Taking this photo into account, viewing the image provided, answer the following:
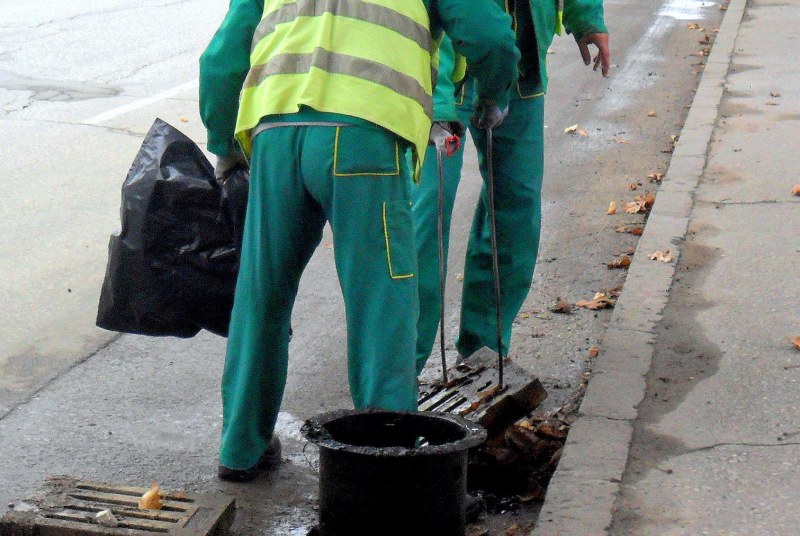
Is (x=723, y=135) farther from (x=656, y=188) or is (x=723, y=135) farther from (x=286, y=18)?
(x=286, y=18)

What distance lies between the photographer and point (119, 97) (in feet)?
32.6

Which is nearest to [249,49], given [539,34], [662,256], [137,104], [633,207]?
[539,34]

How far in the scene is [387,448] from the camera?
297 centimetres

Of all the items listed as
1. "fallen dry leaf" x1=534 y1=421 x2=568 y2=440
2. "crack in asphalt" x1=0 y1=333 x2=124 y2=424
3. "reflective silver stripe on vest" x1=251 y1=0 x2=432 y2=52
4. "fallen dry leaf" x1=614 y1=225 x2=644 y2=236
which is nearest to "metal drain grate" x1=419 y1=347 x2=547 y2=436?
"fallen dry leaf" x1=534 y1=421 x2=568 y2=440

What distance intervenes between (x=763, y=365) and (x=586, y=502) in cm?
144

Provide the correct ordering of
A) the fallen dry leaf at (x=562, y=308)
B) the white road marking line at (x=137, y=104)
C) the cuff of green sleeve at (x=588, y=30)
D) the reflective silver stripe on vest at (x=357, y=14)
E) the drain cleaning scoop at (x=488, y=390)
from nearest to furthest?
the reflective silver stripe on vest at (x=357, y=14) → the drain cleaning scoop at (x=488, y=390) → the cuff of green sleeve at (x=588, y=30) → the fallen dry leaf at (x=562, y=308) → the white road marking line at (x=137, y=104)

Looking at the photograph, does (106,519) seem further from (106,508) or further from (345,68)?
(345,68)

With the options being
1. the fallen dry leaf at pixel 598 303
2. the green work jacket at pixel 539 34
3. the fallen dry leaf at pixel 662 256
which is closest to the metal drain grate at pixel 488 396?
the green work jacket at pixel 539 34

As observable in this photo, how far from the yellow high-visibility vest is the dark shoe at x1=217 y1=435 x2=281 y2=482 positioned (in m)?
1.23

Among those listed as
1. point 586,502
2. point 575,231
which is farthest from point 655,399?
point 575,231

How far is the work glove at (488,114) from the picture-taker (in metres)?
3.74

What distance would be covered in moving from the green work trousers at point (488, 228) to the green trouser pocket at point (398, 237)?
0.89 metres

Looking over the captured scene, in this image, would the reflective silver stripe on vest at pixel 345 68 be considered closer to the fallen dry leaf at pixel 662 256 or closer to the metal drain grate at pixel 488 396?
the metal drain grate at pixel 488 396

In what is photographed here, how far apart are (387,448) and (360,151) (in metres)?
0.84
